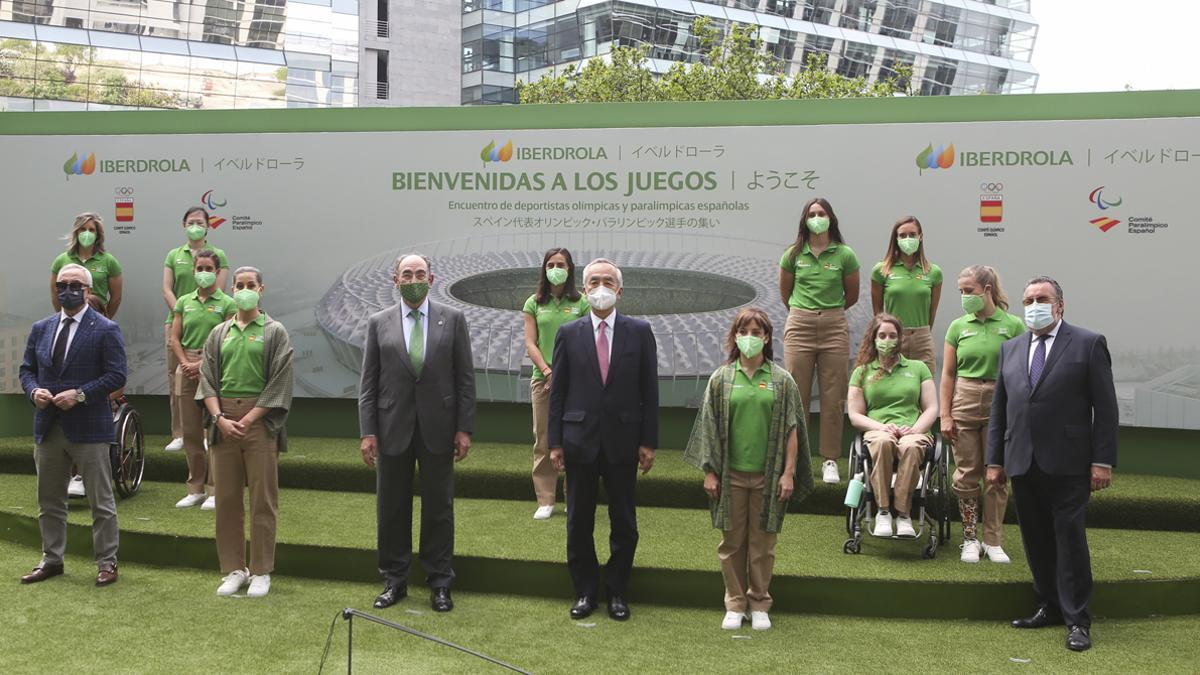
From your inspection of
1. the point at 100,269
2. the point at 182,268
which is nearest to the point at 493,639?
the point at 182,268

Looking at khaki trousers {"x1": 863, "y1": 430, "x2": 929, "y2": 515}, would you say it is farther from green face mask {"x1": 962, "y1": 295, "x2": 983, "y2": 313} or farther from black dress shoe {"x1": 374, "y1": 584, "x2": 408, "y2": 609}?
black dress shoe {"x1": 374, "y1": 584, "x2": 408, "y2": 609}

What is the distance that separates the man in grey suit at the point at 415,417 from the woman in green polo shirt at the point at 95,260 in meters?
2.68

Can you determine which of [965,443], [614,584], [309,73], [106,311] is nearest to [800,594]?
[614,584]

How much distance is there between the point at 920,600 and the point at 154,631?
308 cm

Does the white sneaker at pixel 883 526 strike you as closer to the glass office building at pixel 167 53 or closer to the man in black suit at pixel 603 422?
the man in black suit at pixel 603 422

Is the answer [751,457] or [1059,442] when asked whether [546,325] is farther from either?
[1059,442]

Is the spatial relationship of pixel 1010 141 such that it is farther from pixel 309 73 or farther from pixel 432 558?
pixel 309 73

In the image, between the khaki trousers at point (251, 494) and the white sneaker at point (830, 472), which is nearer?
the khaki trousers at point (251, 494)

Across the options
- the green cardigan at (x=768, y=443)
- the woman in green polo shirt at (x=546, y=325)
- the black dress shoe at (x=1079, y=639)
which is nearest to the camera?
the black dress shoe at (x=1079, y=639)

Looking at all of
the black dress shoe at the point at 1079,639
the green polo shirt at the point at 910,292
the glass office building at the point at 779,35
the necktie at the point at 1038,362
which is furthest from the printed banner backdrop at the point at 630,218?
the glass office building at the point at 779,35

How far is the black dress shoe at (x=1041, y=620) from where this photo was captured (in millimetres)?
4430

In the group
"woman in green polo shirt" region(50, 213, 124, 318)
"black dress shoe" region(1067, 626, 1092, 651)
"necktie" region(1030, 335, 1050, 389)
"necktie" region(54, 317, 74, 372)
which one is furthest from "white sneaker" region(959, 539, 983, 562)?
"woman in green polo shirt" region(50, 213, 124, 318)

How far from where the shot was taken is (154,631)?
426 cm

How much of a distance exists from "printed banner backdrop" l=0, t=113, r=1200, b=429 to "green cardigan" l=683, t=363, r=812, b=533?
2471 mm
